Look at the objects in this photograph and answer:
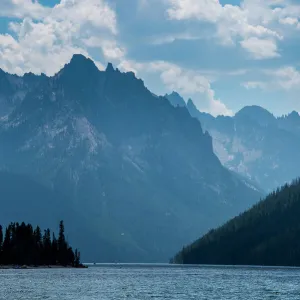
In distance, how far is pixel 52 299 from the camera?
197m

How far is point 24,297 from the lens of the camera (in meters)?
199

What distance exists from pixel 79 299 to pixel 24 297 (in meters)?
13.4

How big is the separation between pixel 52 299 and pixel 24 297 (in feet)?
24.8

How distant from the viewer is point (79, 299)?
19988cm

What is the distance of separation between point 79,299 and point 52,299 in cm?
705
